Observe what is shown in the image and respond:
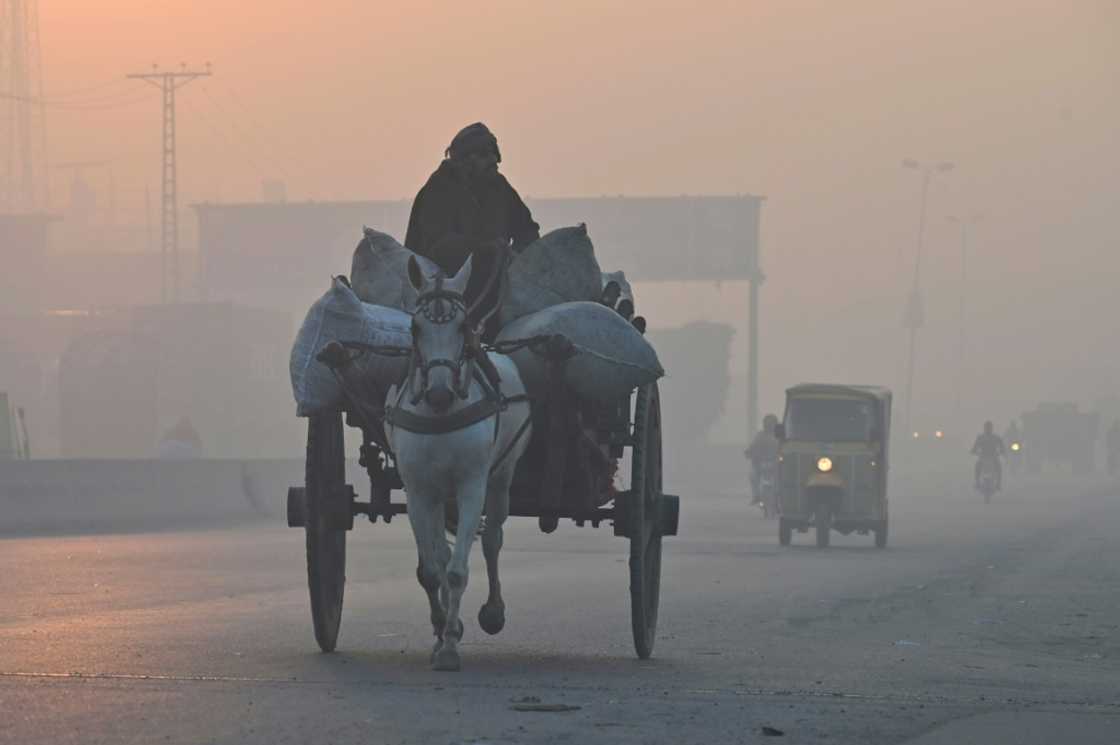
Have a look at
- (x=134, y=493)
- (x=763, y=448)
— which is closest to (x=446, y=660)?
(x=134, y=493)

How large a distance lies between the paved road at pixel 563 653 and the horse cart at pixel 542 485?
403 millimetres

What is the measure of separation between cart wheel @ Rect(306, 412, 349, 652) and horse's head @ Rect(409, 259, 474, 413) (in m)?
1.30

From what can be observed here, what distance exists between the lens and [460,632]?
11.4 metres

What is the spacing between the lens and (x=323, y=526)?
12.4 metres

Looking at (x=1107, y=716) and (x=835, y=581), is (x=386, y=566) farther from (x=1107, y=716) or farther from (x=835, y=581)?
(x=1107, y=716)

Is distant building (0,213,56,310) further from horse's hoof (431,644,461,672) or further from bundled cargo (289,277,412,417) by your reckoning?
horse's hoof (431,644,461,672)

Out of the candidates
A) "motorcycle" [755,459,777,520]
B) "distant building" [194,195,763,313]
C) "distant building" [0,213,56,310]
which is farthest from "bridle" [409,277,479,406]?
"distant building" [0,213,56,310]

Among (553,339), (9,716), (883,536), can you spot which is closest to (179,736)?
(9,716)

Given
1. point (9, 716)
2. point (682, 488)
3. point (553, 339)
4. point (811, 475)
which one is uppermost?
point (553, 339)

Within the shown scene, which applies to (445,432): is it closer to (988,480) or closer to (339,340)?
(339,340)

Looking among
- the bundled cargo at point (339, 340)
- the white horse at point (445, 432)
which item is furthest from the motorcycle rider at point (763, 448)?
the white horse at point (445, 432)

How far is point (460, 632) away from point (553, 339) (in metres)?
1.60

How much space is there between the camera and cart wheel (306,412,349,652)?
40.0 ft

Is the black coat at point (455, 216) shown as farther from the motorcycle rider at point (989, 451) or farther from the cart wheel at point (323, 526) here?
the motorcycle rider at point (989, 451)
